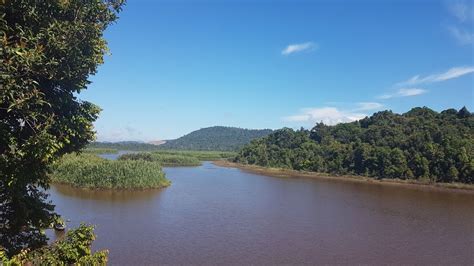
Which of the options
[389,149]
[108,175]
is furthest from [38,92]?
[389,149]

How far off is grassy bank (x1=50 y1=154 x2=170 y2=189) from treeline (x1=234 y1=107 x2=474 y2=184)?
127 feet

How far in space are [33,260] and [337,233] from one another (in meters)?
22.7

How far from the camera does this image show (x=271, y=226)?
28.8 meters

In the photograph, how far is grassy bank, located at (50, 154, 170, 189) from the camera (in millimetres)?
43281

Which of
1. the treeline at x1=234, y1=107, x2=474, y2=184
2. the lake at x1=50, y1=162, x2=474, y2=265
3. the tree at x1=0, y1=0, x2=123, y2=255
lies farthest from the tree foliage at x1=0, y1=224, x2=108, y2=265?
the treeline at x1=234, y1=107, x2=474, y2=184

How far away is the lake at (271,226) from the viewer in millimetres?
21812

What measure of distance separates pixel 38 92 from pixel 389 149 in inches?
2687

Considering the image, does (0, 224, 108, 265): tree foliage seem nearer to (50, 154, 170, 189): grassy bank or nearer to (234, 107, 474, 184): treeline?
(50, 154, 170, 189): grassy bank

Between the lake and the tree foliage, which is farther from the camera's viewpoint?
the lake

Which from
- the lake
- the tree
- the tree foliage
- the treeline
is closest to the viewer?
the tree

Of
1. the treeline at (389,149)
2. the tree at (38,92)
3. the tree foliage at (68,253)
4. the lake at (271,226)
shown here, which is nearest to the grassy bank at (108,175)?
the lake at (271,226)

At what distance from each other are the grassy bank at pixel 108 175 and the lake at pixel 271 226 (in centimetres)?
182

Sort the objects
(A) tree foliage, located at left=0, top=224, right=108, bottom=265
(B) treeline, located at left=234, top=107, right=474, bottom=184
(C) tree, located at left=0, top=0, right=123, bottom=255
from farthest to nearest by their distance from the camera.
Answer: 1. (B) treeline, located at left=234, top=107, right=474, bottom=184
2. (A) tree foliage, located at left=0, top=224, right=108, bottom=265
3. (C) tree, located at left=0, top=0, right=123, bottom=255

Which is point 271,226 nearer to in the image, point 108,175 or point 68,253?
point 68,253
